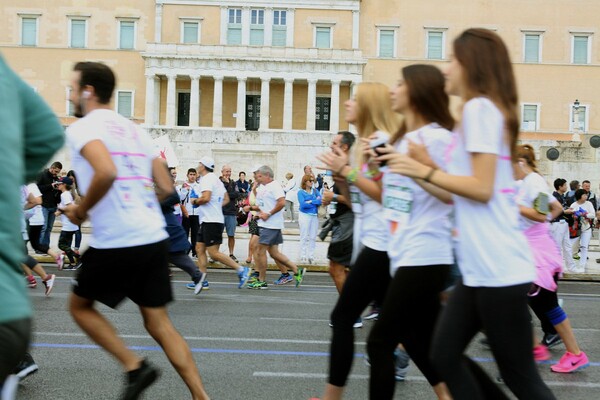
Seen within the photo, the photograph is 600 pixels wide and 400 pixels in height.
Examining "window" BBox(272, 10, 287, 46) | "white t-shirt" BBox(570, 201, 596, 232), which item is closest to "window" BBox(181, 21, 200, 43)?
"window" BBox(272, 10, 287, 46)

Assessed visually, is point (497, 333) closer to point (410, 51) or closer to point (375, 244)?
point (375, 244)

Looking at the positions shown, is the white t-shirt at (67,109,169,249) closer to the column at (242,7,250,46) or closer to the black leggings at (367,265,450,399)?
the black leggings at (367,265,450,399)

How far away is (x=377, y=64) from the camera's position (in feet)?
206

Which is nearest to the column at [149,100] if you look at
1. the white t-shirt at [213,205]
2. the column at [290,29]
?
the column at [290,29]

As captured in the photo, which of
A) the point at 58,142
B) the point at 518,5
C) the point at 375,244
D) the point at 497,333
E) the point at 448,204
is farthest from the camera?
the point at 518,5

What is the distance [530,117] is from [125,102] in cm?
3109

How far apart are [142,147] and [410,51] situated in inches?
2364

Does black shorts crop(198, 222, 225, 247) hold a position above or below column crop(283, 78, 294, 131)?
below

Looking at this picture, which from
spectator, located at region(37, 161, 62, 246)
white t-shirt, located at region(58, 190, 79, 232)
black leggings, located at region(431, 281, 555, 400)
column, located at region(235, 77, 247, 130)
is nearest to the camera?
black leggings, located at region(431, 281, 555, 400)

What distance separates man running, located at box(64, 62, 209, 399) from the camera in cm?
432

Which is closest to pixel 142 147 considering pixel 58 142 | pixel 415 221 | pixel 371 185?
pixel 371 185

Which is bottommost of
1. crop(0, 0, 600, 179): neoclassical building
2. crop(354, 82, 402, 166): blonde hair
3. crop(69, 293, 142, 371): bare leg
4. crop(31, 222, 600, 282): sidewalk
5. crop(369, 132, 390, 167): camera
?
crop(31, 222, 600, 282): sidewalk

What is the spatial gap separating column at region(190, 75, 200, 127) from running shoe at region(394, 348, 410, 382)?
2161 inches

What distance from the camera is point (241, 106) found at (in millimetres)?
61156
